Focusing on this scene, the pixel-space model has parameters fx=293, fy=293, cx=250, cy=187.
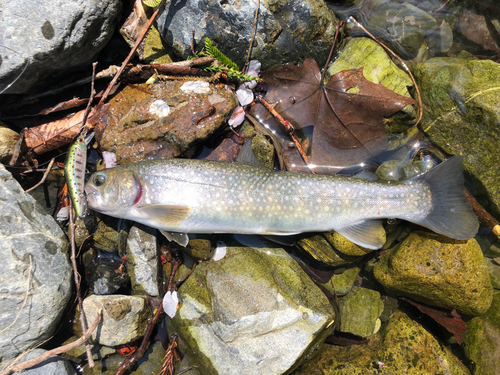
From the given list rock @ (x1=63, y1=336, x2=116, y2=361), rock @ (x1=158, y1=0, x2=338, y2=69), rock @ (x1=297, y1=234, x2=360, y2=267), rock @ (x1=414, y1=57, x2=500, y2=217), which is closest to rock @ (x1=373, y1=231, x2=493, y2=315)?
rock @ (x1=297, y1=234, x2=360, y2=267)

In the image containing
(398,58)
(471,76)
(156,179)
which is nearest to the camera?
(156,179)

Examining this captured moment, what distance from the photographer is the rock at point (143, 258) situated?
4.05 m

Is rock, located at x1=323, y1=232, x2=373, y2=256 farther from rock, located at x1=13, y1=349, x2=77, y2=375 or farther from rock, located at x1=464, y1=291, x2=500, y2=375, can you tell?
rock, located at x1=13, y1=349, x2=77, y2=375

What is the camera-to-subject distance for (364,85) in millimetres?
3930

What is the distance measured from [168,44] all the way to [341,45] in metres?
2.55

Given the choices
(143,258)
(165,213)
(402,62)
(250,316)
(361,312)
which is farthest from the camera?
(361,312)

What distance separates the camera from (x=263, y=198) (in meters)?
3.66

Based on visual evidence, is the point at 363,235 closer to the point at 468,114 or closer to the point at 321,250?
the point at 321,250

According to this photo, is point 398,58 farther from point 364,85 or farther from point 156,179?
point 156,179

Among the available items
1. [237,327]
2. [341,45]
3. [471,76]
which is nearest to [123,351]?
[237,327]

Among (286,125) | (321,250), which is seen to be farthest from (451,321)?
(286,125)

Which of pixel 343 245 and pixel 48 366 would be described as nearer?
pixel 48 366

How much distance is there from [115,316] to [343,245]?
319 centimetres

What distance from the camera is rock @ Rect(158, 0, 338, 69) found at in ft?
12.8
